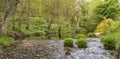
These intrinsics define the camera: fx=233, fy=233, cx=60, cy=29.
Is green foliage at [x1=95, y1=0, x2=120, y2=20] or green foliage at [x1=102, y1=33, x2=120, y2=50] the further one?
green foliage at [x1=95, y1=0, x2=120, y2=20]

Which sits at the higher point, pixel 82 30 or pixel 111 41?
pixel 111 41

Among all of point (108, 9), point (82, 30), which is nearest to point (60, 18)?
point (82, 30)

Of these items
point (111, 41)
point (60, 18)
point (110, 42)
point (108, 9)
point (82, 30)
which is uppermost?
point (111, 41)

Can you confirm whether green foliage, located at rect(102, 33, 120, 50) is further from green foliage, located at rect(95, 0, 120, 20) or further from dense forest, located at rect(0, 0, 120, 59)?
green foliage, located at rect(95, 0, 120, 20)

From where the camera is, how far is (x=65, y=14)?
42.5 m

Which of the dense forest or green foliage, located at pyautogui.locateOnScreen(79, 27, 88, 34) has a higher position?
the dense forest

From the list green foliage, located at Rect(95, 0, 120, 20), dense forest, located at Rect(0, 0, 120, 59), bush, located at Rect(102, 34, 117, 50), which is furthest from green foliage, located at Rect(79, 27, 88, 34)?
bush, located at Rect(102, 34, 117, 50)

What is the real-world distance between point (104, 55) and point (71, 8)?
2566cm

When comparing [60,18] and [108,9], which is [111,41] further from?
[108,9]

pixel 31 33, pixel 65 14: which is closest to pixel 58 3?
pixel 65 14

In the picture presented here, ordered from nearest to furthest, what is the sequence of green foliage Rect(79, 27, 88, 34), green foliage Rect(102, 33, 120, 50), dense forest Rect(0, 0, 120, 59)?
1. green foliage Rect(102, 33, 120, 50)
2. dense forest Rect(0, 0, 120, 59)
3. green foliage Rect(79, 27, 88, 34)

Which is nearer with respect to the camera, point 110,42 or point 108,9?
point 110,42

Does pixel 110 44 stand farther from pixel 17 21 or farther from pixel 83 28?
pixel 83 28

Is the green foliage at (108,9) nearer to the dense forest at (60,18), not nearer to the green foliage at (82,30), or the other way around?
the dense forest at (60,18)
